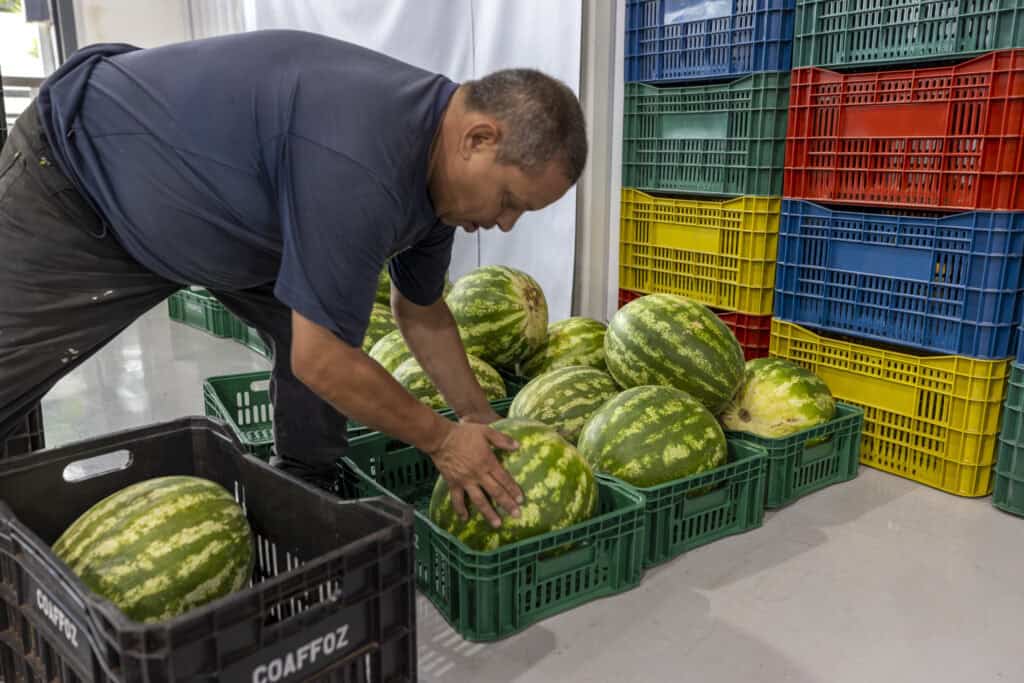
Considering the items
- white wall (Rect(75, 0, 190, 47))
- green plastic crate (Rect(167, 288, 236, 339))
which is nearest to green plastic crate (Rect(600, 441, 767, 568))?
green plastic crate (Rect(167, 288, 236, 339))

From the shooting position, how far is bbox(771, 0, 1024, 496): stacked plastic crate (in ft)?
6.91

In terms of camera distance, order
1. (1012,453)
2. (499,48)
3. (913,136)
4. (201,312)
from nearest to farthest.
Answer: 1. (1012,453)
2. (913,136)
3. (499,48)
4. (201,312)

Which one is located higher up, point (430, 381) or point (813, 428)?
point (430, 381)

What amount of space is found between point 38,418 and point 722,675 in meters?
1.67

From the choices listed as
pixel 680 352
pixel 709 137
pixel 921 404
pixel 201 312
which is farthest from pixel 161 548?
pixel 201 312

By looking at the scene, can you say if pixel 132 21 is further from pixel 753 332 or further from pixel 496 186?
pixel 496 186

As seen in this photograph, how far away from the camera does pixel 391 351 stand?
2.64 metres

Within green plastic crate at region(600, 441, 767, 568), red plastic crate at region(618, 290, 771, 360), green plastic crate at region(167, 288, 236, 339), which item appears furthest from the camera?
green plastic crate at region(167, 288, 236, 339)

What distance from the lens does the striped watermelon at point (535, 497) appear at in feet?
5.43

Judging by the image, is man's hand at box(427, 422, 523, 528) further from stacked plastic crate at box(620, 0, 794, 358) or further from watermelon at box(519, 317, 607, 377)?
stacked plastic crate at box(620, 0, 794, 358)

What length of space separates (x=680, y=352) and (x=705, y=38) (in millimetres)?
1232

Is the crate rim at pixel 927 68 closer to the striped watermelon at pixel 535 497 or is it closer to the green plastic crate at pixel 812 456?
the green plastic crate at pixel 812 456

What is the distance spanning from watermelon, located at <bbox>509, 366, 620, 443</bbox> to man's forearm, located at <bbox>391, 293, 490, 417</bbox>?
234mm

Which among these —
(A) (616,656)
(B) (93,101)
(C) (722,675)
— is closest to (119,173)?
(B) (93,101)
